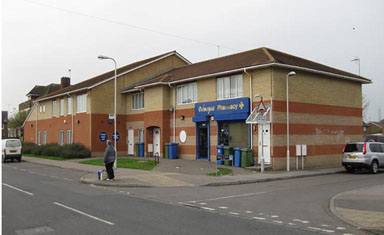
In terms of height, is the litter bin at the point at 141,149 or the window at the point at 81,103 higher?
the window at the point at 81,103

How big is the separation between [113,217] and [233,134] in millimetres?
15489

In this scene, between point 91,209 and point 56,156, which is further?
point 56,156

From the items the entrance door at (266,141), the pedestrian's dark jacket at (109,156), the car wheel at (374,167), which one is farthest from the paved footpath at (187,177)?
the car wheel at (374,167)

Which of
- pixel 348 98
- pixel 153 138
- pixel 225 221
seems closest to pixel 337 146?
pixel 348 98

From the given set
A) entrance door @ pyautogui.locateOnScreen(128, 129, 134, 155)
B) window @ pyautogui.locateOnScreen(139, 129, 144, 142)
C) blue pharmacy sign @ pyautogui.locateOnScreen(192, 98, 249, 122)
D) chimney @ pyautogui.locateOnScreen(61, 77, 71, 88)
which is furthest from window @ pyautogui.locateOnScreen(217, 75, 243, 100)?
chimney @ pyautogui.locateOnScreen(61, 77, 71, 88)

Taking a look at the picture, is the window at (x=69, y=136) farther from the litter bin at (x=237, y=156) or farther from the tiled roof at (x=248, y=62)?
the litter bin at (x=237, y=156)

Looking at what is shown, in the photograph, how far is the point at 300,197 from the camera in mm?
12180

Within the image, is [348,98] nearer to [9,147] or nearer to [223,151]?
[223,151]

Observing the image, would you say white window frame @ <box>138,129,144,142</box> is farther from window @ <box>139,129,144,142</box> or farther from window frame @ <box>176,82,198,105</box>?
window frame @ <box>176,82,198,105</box>

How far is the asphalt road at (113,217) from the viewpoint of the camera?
7.55 metres

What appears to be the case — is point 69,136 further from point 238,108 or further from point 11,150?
point 238,108

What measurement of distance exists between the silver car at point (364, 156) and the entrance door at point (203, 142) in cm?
878

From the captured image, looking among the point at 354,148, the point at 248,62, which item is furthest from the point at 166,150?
the point at 354,148

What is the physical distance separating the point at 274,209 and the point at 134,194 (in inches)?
211
